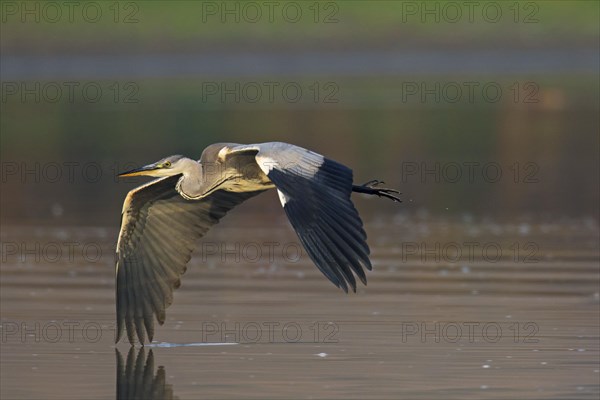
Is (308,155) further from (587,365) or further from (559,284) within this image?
(559,284)

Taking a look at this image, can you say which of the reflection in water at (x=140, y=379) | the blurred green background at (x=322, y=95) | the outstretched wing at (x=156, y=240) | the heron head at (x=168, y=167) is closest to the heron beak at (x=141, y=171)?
the heron head at (x=168, y=167)

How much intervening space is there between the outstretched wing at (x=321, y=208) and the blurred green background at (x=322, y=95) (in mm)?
8280

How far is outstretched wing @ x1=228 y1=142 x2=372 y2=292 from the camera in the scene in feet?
31.9

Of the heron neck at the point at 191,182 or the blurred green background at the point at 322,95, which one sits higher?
the blurred green background at the point at 322,95

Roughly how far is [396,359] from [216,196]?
2436 millimetres

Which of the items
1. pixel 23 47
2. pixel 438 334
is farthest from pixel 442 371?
pixel 23 47

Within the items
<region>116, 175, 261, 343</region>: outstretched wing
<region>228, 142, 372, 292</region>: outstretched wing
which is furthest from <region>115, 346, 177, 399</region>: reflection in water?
<region>228, 142, 372, 292</region>: outstretched wing

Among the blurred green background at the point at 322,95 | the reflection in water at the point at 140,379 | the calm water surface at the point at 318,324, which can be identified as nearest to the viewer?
the reflection in water at the point at 140,379

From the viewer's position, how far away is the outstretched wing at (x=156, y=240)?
38.4ft

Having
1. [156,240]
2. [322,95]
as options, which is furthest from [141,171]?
A: [322,95]

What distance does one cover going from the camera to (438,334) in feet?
37.4

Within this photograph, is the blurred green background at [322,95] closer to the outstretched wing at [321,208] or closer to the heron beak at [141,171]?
the heron beak at [141,171]

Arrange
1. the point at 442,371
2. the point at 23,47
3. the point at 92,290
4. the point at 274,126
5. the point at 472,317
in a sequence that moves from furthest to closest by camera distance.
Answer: the point at 23,47
the point at 274,126
the point at 92,290
the point at 472,317
the point at 442,371

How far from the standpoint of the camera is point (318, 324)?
39.0 ft
